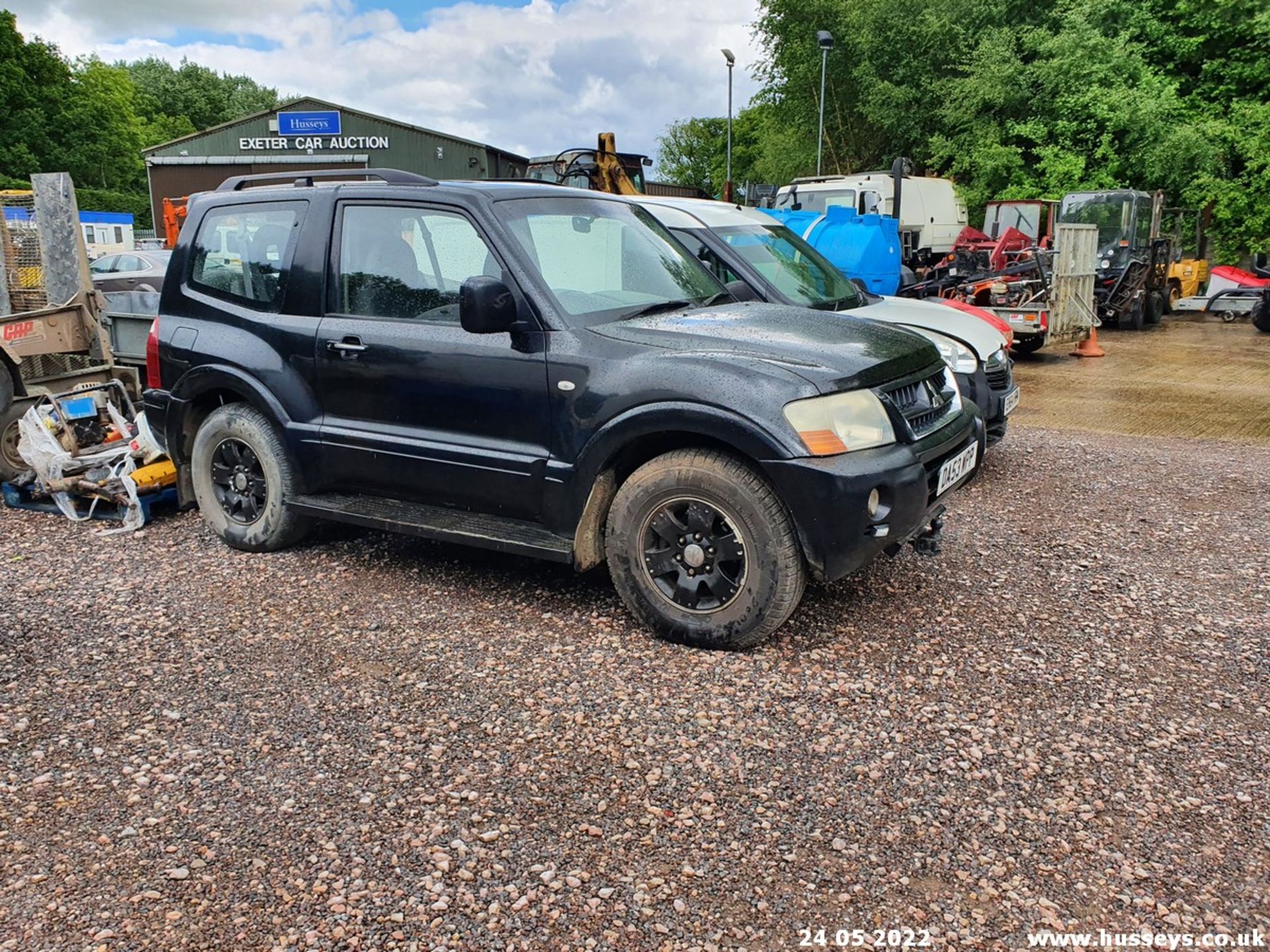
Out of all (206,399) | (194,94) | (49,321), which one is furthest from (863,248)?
(194,94)

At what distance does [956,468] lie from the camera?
4520 mm

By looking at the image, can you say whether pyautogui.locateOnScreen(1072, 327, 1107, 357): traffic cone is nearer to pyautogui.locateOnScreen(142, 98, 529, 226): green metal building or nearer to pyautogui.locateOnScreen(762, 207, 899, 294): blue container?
pyautogui.locateOnScreen(762, 207, 899, 294): blue container

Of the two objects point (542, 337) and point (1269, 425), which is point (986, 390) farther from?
point (1269, 425)

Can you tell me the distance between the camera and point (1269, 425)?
31.6 ft

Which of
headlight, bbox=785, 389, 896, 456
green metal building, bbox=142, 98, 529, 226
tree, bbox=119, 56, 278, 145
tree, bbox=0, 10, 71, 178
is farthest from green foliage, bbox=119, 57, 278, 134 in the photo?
headlight, bbox=785, 389, 896, 456

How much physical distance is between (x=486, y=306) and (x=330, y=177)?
7.94 feet

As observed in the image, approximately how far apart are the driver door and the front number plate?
1735mm

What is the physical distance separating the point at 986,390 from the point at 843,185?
529 inches

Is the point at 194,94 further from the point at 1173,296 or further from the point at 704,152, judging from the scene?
the point at 1173,296

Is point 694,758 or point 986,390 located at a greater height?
point 986,390

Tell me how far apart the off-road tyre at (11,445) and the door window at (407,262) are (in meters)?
3.46

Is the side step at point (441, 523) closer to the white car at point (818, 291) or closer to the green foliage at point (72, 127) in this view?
the white car at point (818, 291)

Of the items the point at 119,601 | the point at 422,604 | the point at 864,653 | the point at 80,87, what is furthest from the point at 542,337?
the point at 80,87

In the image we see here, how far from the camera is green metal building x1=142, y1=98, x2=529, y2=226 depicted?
113 ft
